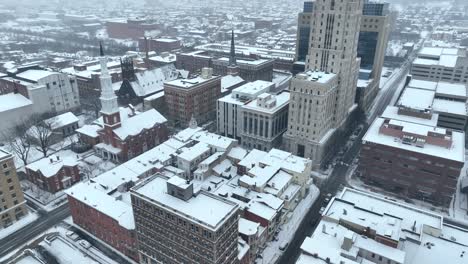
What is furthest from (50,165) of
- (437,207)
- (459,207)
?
(459,207)

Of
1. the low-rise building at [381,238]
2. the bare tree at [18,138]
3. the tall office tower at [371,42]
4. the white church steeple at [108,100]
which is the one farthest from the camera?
the tall office tower at [371,42]

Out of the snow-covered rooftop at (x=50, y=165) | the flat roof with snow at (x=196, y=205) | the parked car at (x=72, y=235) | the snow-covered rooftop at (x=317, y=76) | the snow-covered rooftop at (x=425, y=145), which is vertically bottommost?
the parked car at (x=72, y=235)

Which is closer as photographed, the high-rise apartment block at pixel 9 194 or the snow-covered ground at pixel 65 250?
the snow-covered ground at pixel 65 250

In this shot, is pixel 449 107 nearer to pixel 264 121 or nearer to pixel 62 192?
pixel 264 121

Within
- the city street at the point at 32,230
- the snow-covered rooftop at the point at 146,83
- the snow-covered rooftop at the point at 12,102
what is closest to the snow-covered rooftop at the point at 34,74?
the snow-covered rooftop at the point at 12,102

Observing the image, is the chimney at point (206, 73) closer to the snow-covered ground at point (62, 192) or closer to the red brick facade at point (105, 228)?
the snow-covered ground at point (62, 192)

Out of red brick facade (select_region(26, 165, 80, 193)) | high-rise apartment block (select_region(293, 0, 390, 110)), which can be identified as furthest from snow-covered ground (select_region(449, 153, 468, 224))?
red brick facade (select_region(26, 165, 80, 193))
